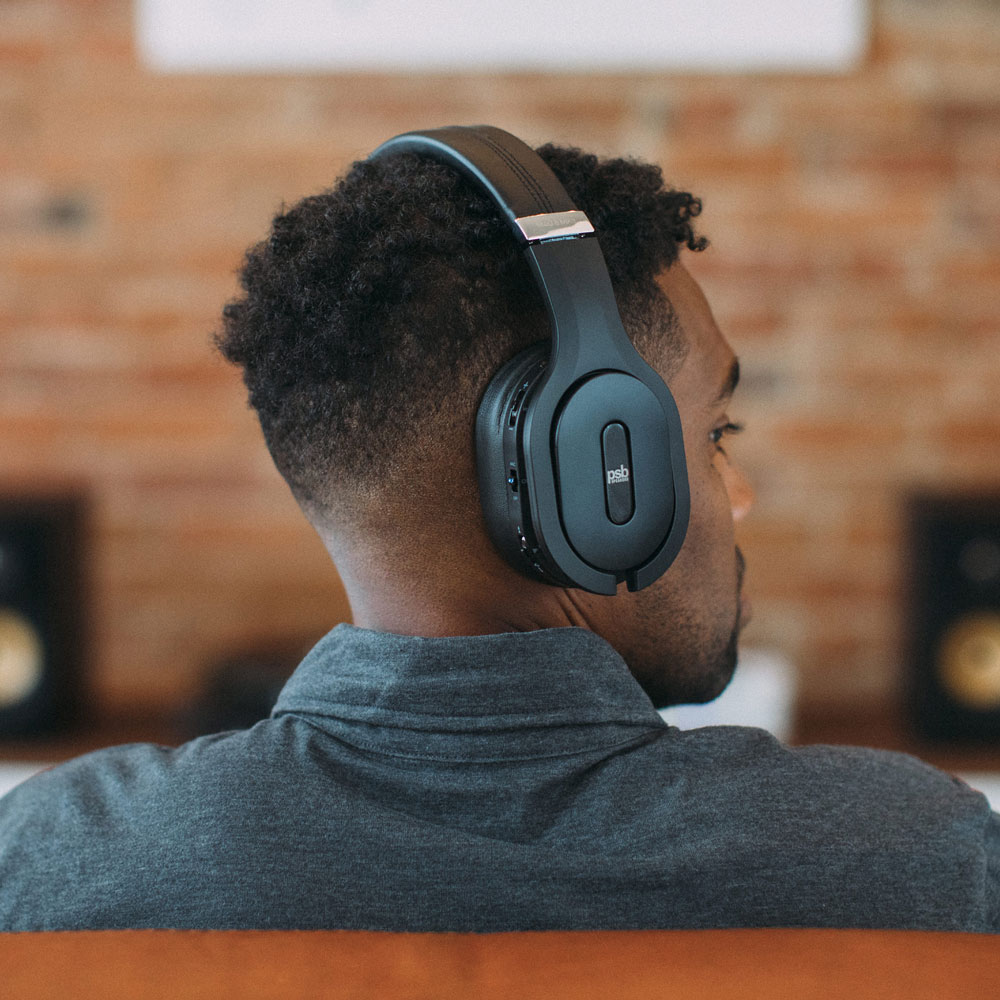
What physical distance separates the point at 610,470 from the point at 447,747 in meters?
0.18

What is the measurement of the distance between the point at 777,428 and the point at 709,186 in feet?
1.71

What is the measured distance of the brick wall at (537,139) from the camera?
7.16 ft

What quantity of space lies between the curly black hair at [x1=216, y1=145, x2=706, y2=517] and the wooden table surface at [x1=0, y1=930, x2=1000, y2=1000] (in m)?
0.29

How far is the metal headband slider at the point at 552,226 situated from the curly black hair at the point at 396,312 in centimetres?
4

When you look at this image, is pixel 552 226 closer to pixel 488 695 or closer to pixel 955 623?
pixel 488 695

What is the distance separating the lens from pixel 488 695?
23.0 inches

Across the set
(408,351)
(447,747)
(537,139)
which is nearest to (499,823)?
(447,747)

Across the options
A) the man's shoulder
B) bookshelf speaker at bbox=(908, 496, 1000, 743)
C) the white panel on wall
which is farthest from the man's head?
the white panel on wall

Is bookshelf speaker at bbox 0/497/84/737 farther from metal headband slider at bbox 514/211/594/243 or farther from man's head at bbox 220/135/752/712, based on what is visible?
metal headband slider at bbox 514/211/594/243

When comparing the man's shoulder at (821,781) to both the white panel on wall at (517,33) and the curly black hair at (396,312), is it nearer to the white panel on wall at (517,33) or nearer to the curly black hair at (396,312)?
the curly black hair at (396,312)

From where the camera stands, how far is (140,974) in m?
0.40

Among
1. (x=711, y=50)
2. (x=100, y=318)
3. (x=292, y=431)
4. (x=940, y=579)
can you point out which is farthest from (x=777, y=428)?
(x=292, y=431)

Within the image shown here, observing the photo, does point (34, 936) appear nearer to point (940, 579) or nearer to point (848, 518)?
point (940, 579)

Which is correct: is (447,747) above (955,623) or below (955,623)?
above
